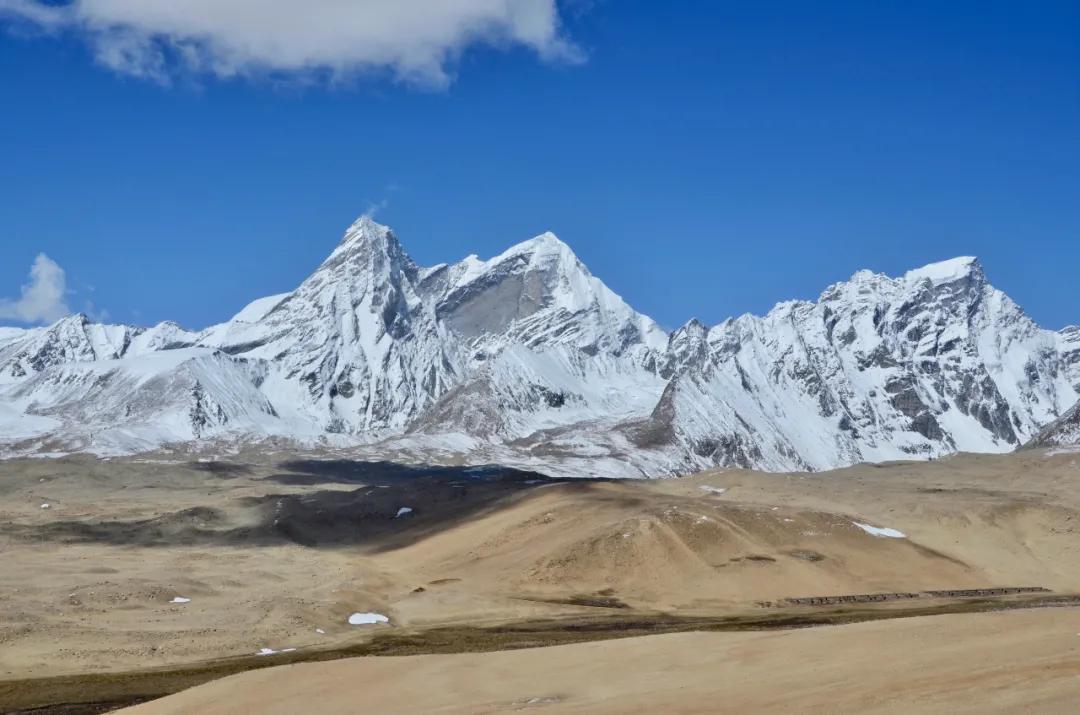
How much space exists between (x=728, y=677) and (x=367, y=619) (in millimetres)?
38751

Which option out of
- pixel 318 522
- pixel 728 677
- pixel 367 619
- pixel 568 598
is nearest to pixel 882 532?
pixel 568 598

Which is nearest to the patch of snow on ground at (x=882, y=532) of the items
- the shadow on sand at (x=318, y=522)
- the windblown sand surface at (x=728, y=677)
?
the shadow on sand at (x=318, y=522)

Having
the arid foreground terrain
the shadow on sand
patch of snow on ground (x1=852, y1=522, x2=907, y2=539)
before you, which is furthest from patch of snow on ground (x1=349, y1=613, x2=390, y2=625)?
patch of snow on ground (x1=852, y1=522, x2=907, y2=539)

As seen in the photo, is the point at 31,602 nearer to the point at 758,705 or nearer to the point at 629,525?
the point at 629,525

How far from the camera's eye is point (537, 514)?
10931cm

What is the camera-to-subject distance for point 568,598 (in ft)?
271

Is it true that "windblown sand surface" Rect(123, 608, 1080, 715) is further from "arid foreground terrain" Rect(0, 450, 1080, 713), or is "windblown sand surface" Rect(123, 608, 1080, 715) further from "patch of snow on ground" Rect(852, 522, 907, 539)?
"patch of snow on ground" Rect(852, 522, 907, 539)

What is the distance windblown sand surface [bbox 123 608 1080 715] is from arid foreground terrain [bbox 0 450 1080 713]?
0.16 m

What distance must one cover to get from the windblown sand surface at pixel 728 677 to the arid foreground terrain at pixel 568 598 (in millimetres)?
156

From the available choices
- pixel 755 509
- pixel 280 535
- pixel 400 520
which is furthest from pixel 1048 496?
pixel 280 535

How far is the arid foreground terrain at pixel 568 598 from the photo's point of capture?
128 feet

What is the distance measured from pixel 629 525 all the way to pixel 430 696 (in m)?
52.2

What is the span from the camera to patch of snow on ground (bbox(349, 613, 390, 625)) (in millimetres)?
72719

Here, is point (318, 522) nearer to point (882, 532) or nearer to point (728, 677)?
point (882, 532)
